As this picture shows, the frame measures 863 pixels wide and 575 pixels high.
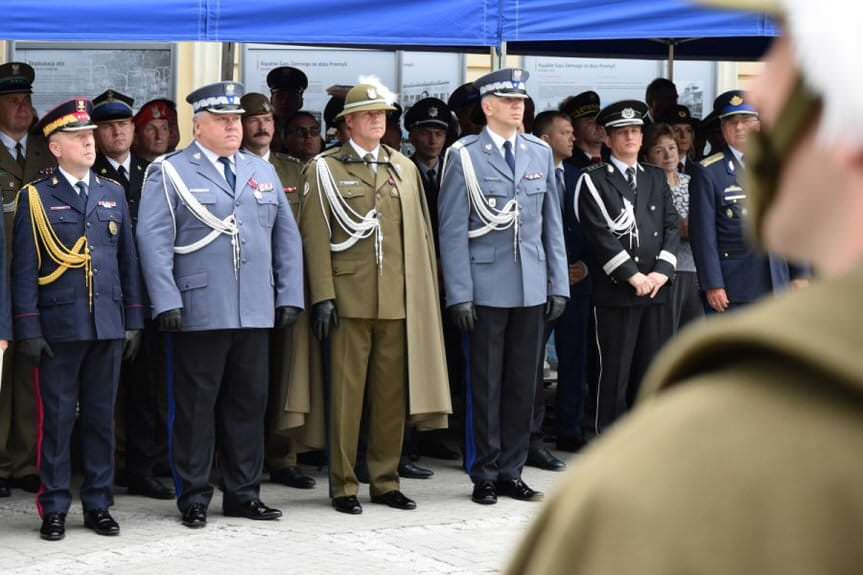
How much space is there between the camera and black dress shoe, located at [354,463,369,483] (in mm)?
7821

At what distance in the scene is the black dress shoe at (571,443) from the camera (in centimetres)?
905

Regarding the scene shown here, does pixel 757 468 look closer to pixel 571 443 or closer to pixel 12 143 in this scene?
pixel 12 143

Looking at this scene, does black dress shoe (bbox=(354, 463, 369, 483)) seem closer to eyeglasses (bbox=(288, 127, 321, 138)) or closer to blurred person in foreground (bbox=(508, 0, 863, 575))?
eyeglasses (bbox=(288, 127, 321, 138))

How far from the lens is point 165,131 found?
818cm

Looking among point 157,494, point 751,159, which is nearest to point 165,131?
point 157,494

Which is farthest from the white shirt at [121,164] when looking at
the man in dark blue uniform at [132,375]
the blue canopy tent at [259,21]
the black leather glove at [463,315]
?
the black leather glove at [463,315]

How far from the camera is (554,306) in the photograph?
759 cm

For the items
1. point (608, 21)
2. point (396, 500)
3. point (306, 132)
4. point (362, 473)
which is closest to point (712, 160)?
point (608, 21)

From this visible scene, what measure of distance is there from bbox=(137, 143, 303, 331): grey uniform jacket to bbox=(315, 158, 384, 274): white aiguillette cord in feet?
0.92

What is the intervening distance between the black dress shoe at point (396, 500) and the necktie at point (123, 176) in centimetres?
193

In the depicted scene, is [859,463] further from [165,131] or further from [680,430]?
[165,131]

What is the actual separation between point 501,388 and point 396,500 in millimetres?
818

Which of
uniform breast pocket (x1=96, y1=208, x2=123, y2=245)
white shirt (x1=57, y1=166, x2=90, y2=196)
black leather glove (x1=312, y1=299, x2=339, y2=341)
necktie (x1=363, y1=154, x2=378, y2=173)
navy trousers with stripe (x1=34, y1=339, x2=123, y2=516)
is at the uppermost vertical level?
necktie (x1=363, y1=154, x2=378, y2=173)

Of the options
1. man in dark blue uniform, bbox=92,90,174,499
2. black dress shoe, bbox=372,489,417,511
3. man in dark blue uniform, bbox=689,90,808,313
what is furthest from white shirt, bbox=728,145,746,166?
man in dark blue uniform, bbox=92,90,174,499
